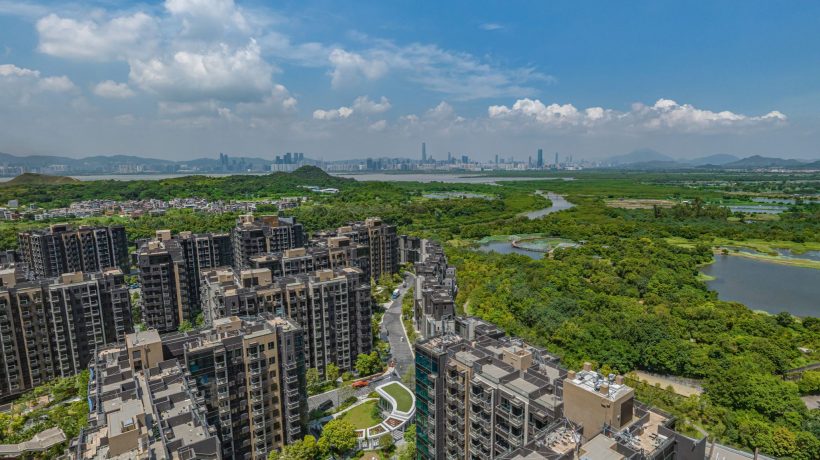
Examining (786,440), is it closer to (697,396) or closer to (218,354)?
(697,396)

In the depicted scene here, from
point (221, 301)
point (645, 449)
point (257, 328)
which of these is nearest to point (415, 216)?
point (221, 301)

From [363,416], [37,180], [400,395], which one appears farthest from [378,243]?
[37,180]

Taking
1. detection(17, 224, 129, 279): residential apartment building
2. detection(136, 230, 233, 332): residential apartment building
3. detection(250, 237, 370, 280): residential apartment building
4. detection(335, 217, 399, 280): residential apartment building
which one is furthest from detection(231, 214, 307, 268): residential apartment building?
detection(17, 224, 129, 279): residential apartment building

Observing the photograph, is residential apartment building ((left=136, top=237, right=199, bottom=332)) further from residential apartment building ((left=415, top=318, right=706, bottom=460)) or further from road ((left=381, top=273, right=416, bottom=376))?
residential apartment building ((left=415, top=318, right=706, bottom=460))

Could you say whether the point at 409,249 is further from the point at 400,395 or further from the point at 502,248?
the point at 400,395

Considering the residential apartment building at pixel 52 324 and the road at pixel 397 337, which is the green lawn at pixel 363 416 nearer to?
the road at pixel 397 337

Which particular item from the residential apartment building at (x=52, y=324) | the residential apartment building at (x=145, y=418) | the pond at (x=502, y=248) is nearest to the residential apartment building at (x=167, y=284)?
the residential apartment building at (x=52, y=324)
